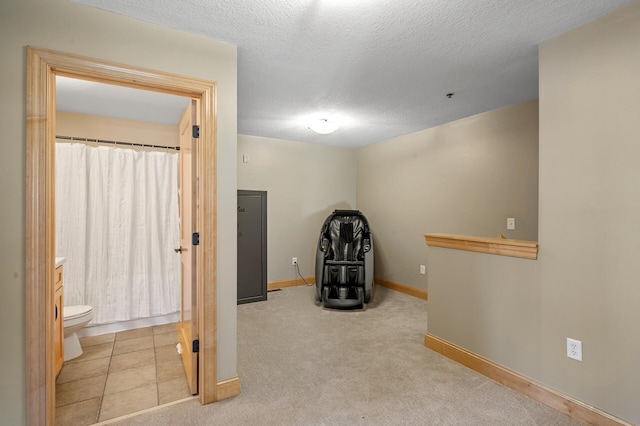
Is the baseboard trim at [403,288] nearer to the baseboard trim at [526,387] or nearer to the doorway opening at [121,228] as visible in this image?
the baseboard trim at [526,387]

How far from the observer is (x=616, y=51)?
167 cm

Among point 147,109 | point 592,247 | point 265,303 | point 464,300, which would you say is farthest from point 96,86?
point 592,247

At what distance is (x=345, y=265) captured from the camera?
155 inches

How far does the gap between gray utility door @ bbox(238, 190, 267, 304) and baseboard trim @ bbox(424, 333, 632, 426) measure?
2366mm

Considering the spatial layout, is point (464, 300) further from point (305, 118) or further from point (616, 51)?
point (305, 118)

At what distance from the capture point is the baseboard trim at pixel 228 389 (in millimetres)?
1970

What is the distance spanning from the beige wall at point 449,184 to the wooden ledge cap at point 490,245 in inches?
46.1

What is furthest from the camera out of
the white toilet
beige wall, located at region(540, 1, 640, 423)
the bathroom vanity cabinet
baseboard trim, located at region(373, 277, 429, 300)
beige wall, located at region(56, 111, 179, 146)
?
baseboard trim, located at region(373, 277, 429, 300)

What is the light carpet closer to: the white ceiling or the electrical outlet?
the electrical outlet

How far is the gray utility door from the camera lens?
13.5 feet

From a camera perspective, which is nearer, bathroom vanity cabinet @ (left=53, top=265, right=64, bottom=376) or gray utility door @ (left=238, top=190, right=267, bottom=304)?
bathroom vanity cabinet @ (left=53, top=265, right=64, bottom=376)

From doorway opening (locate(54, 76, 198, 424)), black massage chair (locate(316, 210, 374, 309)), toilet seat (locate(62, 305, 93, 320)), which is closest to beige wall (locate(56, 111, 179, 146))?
doorway opening (locate(54, 76, 198, 424))

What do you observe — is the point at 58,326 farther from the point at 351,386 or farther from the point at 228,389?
the point at 351,386

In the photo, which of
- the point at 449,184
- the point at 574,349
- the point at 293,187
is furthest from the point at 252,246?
the point at 574,349
